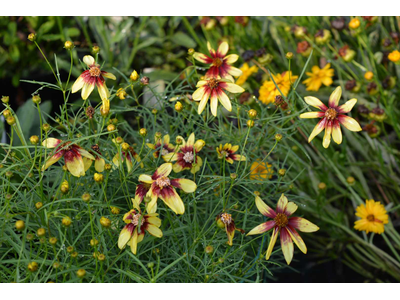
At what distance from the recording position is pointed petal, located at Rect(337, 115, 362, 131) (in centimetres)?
48

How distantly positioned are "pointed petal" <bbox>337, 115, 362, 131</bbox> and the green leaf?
0.80m

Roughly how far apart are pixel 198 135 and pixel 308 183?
349mm

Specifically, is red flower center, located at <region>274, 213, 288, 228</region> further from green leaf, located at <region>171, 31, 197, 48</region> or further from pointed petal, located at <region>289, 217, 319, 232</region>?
green leaf, located at <region>171, 31, 197, 48</region>

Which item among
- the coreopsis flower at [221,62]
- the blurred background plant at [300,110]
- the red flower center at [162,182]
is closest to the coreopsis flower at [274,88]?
the blurred background plant at [300,110]

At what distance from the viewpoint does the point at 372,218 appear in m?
0.77

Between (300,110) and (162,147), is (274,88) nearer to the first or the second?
(300,110)

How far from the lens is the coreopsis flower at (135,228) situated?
1.39 ft

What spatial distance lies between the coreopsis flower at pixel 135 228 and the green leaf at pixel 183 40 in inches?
34.5

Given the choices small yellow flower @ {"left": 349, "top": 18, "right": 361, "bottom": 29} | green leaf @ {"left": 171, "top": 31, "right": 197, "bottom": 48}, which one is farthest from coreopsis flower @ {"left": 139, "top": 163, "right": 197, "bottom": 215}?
green leaf @ {"left": 171, "top": 31, "right": 197, "bottom": 48}

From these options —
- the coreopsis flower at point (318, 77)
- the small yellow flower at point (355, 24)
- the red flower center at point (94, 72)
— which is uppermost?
the small yellow flower at point (355, 24)

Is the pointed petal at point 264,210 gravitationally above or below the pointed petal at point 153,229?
above

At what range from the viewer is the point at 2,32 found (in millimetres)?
1229

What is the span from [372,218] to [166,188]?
18.7 inches

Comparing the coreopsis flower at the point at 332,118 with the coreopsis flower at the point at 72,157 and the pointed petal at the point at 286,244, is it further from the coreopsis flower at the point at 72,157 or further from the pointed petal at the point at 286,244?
the coreopsis flower at the point at 72,157
